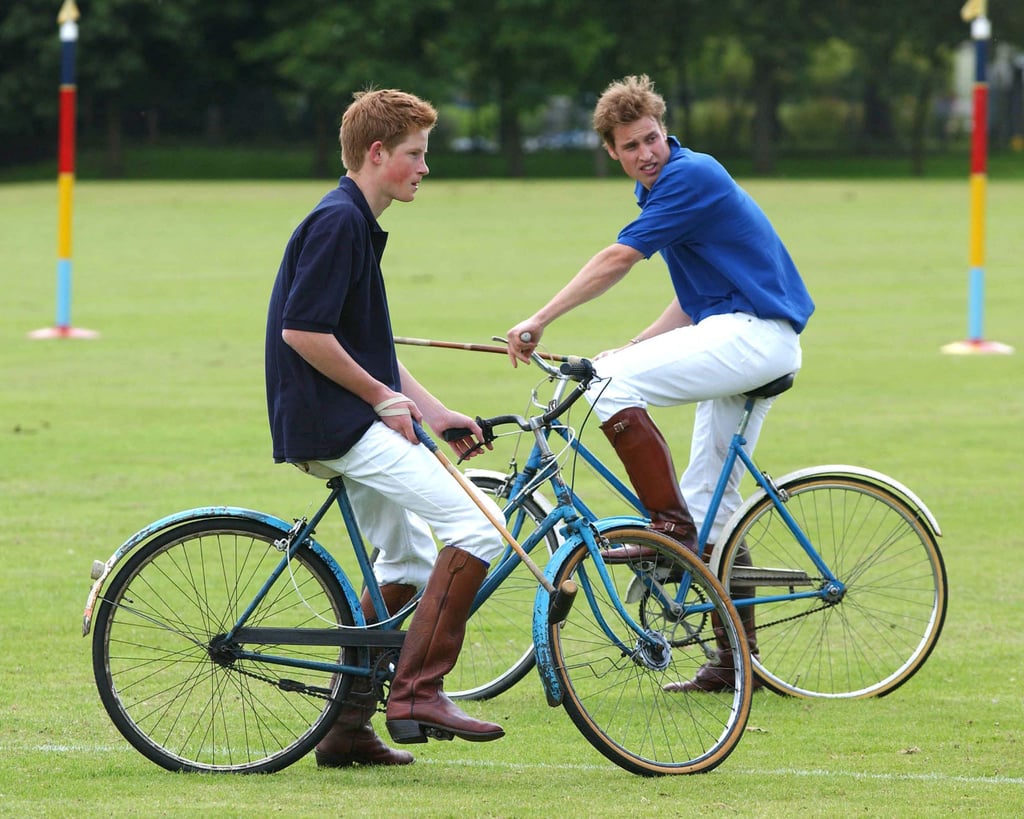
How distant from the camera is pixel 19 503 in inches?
396

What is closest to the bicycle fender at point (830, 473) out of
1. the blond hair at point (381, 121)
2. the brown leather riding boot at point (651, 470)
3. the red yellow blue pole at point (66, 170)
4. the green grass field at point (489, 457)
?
the brown leather riding boot at point (651, 470)

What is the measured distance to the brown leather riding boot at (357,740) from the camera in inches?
212

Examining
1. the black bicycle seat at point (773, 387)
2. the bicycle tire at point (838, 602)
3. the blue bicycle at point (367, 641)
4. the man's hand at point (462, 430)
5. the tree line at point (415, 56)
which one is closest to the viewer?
the blue bicycle at point (367, 641)

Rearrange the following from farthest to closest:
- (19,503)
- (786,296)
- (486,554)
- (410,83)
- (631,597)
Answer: (410,83) < (19,503) < (786,296) < (631,597) < (486,554)

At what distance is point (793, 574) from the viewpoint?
654 centimetres

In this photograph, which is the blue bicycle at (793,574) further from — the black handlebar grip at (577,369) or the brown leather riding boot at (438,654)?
the brown leather riding boot at (438,654)

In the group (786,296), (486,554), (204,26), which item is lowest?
(486,554)

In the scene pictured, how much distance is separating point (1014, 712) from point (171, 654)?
2.84 metres

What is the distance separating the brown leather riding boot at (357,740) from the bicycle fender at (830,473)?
1428 millimetres

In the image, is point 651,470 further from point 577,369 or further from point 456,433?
point 456,433

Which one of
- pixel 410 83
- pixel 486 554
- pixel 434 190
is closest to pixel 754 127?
pixel 410 83

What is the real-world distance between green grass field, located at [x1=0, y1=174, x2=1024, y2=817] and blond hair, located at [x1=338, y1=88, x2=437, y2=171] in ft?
5.92

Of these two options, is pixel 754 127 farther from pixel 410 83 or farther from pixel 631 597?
pixel 631 597

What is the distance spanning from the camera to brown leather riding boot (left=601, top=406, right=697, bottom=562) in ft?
19.9
